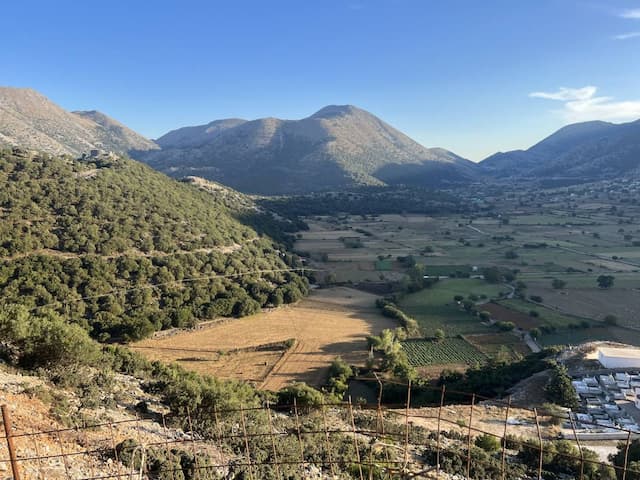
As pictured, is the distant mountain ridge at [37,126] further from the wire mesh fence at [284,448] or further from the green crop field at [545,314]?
the green crop field at [545,314]

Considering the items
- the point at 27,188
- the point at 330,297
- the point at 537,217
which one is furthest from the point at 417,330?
the point at 537,217

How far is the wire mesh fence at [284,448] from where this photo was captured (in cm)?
984

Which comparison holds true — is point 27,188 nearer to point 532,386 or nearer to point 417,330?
point 417,330

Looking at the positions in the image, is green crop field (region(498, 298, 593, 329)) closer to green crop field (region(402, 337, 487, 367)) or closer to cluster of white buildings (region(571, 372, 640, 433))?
green crop field (region(402, 337, 487, 367))

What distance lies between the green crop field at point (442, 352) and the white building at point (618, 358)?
9.40m

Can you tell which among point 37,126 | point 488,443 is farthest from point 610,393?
point 37,126

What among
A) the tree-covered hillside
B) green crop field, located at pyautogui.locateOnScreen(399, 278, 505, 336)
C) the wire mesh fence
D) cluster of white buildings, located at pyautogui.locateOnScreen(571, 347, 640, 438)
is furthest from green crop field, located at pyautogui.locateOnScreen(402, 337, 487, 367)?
the tree-covered hillside

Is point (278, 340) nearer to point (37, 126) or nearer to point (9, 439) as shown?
point (9, 439)

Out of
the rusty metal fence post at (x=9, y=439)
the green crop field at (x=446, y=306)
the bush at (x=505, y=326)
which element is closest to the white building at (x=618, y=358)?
the bush at (x=505, y=326)

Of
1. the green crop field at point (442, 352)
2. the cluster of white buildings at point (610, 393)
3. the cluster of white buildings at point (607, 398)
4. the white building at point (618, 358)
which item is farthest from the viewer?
the green crop field at point (442, 352)

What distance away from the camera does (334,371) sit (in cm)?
3183

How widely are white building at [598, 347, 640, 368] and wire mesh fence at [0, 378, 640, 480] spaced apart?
9.56 m

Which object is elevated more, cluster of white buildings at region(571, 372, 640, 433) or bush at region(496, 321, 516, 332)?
cluster of white buildings at region(571, 372, 640, 433)

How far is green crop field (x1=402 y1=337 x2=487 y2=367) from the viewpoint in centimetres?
3528
